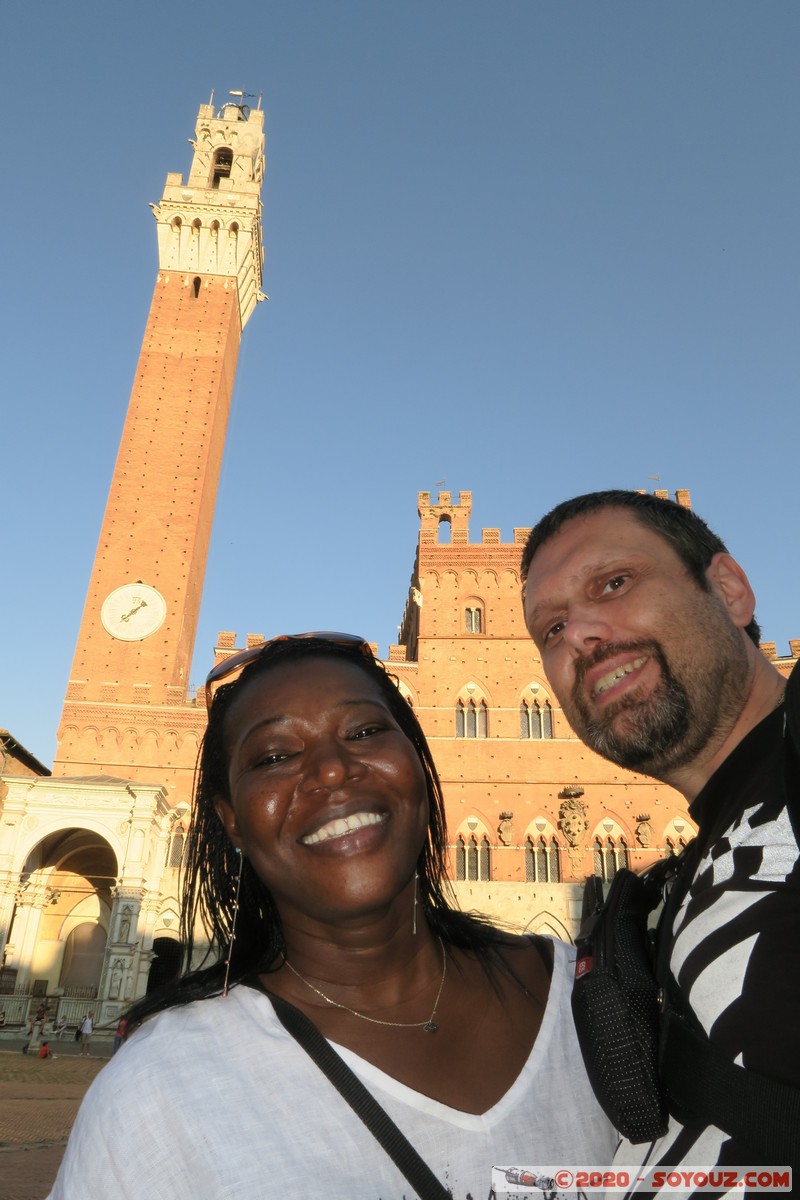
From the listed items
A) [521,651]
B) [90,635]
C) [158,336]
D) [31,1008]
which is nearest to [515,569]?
[521,651]

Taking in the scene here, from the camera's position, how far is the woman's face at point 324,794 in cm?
173

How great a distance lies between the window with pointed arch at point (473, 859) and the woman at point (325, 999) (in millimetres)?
21446

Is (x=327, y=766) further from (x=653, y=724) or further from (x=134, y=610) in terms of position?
(x=134, y=610)

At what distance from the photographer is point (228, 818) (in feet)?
6.88

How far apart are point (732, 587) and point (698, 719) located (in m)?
0.48

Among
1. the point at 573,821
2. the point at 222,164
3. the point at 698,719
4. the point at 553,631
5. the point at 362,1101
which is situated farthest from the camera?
the point at 222,164

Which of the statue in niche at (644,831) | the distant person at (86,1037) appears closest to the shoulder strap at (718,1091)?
the distant person at (86,1037)

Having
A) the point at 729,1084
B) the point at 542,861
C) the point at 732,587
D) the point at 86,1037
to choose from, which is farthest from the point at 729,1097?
the point at 542,861

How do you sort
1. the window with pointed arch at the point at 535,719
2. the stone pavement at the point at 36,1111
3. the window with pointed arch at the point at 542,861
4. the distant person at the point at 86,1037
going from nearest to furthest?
the stone pavement at the point at 36,1111 < the distant person at the point at 86,1037 < the window with pointed arch at the point at 542,861 < the window with pointed arch at the point at 535,719

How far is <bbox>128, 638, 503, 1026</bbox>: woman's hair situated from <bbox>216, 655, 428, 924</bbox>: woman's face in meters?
Answer: 0.18

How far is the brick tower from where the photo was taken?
24.3 metres

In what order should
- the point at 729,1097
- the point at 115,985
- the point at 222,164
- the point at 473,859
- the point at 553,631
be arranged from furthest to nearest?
the point at 222,164 < the point at 473,859 < the point at 115,985 < the point at 553,631 < the point at 729,1097

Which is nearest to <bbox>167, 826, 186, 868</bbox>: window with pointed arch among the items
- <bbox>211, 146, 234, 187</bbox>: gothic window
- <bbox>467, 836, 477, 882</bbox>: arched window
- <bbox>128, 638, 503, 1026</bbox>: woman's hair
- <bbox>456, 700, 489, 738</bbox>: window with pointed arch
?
<bbox>467, 836, 477, 882</bbox>: arched window

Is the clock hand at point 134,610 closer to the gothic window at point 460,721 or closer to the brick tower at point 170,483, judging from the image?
the brick tower at point 170,483
